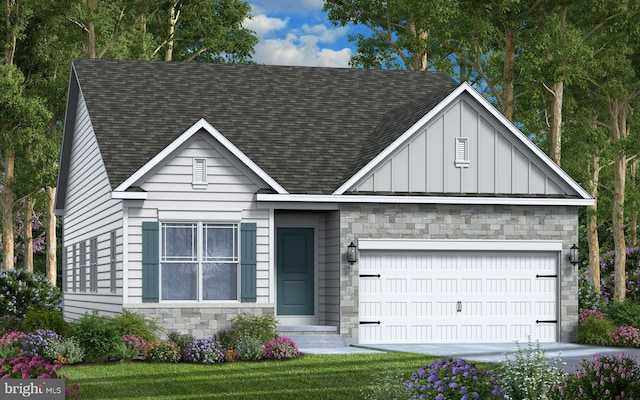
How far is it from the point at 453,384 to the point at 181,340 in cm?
1073

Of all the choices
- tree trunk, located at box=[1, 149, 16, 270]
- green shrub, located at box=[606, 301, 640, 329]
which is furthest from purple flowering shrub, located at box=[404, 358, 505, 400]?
tree trunk, located at box=[1, 149, 16, 270]

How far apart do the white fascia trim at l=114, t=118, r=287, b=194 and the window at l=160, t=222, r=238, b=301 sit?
1220 millimetres

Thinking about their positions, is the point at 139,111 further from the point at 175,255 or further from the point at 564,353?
the point at 564,353

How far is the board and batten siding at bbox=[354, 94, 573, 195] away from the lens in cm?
2361

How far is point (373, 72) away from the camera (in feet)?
95.6

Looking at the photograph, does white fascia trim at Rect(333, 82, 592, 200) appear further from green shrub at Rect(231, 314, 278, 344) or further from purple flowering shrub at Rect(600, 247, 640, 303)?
purple flowering shrub at Rect(600, 247, 640, 303)

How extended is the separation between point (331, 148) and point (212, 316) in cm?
553

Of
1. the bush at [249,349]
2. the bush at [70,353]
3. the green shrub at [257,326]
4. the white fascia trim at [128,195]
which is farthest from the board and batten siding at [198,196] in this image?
the bush at [70,353]

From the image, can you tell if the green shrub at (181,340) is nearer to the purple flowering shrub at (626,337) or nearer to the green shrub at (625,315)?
the purple flowering shrub at (626,337)

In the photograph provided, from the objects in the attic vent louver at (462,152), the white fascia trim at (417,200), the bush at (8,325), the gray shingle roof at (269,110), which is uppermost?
the gray shingle roof at (269,110)

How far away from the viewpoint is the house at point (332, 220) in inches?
873

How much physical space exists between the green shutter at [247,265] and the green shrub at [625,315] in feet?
28.3

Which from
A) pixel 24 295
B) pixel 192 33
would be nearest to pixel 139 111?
pixel 24 295

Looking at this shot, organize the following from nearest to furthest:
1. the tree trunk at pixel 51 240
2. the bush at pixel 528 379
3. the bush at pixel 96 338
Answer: the bush at pixel 528 379 → the bush at pixel 96 338 → the tree trunk at pixel 51 240
